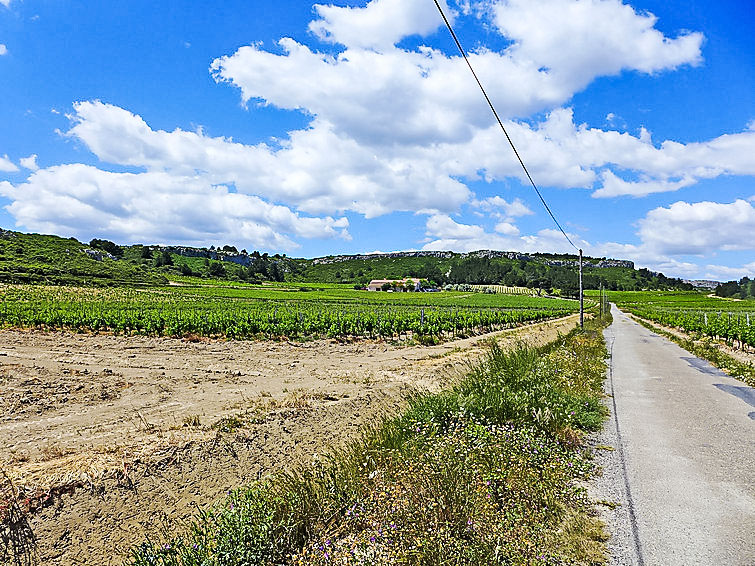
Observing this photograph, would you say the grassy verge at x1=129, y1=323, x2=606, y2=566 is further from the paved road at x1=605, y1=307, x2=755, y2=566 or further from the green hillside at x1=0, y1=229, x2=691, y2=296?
the green hillside at x1=0, y1=229, x2=691, y2=296

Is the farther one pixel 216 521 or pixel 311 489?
pixel 311 489

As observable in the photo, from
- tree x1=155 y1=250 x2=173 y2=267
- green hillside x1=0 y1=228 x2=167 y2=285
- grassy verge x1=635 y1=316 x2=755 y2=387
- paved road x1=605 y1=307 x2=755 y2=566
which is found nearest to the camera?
A: paved road x1=605 y1=307 x2=755 y2=566

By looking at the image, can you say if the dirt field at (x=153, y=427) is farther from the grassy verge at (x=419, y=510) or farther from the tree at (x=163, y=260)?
the tree at (x=163, y=260)

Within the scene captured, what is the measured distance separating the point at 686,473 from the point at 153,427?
8498 mm

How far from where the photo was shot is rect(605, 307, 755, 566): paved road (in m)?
3.88

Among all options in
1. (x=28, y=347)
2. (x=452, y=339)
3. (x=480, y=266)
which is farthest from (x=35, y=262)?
(x=480, y=266)

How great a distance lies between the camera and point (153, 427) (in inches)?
334

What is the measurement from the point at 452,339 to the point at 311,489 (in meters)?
23.9

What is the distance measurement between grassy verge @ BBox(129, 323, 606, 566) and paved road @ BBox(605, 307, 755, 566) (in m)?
0.49

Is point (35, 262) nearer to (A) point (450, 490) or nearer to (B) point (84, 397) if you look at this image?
(B) point (84, 397)

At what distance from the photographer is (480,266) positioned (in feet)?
627

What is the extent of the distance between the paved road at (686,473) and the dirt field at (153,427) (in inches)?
172

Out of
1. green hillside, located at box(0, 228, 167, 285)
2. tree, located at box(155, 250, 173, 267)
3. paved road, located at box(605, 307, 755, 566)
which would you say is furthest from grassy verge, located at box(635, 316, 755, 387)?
tree, located at box(155, 250, 173, 267)

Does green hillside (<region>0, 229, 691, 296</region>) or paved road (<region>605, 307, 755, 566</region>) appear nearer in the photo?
paved road (<region>605, 307, 755, 566</region>)
